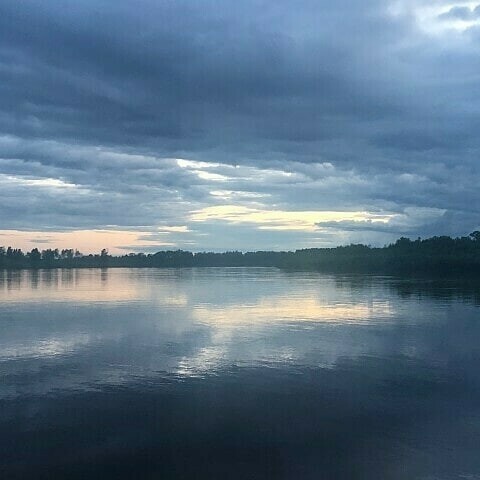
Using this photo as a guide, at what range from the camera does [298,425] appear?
19.8 meters

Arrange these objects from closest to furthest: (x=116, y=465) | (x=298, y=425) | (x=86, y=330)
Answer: (x=116, y=465) → (x=298, y=425) → (x=86, y=330)

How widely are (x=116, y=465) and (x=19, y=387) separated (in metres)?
9.28

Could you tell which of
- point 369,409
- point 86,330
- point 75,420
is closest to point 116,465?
point 75,420

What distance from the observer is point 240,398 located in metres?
22.6

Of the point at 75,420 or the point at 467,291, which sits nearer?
the point at 75,420

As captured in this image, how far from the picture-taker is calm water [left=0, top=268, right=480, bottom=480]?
16.9 m

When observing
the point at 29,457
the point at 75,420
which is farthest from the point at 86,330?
the point at 29,457

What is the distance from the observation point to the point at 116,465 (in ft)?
53.9

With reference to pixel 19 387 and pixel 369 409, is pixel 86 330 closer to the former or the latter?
pixel 19 387

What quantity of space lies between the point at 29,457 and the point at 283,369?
13.0 metres

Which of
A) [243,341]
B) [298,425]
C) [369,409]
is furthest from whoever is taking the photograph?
[243,341]

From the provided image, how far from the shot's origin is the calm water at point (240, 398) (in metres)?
16.9

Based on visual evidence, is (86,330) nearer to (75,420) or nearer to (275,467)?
(75,420)

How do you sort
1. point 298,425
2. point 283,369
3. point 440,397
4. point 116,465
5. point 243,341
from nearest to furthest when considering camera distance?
point 116,465
point 298,425
point 440,397
point 283,369
point 243,341
